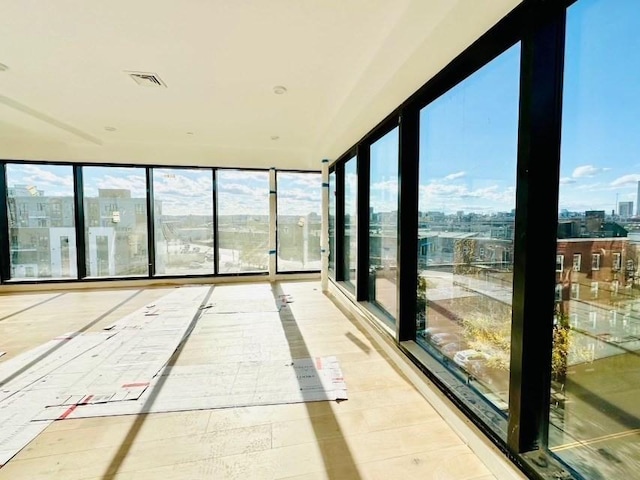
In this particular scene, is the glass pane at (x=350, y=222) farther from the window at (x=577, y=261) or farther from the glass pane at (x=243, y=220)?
the window at (x=577, y=261)

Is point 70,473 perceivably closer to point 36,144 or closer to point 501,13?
point 501,13

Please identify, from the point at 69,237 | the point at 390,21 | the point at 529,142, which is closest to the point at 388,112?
the point at 390,21

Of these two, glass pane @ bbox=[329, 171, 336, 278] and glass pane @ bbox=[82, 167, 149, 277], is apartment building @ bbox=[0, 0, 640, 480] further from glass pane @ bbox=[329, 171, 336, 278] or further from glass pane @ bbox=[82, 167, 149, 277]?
glass pane @ bbox=[82, 167, 149, 277]

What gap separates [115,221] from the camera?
557 cm

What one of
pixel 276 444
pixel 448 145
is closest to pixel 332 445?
pixel 276 444

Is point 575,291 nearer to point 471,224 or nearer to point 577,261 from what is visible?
point 577,261

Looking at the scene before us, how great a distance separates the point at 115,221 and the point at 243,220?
2311mm

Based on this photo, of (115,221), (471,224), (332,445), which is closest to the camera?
(332,445)

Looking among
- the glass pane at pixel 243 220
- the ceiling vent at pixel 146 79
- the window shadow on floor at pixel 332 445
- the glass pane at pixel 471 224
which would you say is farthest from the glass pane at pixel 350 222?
the ceiling vent at pixel 146 79

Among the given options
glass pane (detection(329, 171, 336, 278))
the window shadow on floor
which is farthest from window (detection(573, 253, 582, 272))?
glass pane (detection(329, 171, 336, 278))

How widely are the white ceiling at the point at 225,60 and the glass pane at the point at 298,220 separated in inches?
75.6

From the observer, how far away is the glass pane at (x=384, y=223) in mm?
3020

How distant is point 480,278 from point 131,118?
4384 millimetres

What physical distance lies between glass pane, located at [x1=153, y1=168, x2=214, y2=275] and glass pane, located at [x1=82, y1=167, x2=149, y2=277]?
268mm
